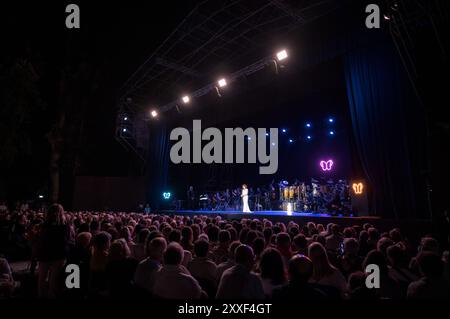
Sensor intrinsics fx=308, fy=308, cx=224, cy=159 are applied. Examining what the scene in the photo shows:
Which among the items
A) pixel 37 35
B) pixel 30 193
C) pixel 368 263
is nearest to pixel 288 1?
pixel 368 263

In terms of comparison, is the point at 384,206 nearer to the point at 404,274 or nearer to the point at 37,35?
the point at 404,274

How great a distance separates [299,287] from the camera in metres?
2.22

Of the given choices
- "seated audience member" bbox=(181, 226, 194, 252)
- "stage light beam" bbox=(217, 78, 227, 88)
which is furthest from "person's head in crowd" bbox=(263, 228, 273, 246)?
"stage light beam" bbox=(217, 78, 227, 88)

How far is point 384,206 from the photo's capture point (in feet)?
27.6

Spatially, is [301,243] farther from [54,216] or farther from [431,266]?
[54,216]

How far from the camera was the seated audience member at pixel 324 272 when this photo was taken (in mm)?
2846

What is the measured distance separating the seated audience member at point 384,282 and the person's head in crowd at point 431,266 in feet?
→ 1.59

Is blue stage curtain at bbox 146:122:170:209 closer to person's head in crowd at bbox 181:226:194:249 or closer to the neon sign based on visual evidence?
the neon sign

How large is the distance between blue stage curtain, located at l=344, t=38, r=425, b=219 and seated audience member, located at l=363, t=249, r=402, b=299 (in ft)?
18.9

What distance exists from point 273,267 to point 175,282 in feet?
2.76

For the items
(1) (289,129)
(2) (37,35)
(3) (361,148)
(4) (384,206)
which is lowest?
(4) (384,206)

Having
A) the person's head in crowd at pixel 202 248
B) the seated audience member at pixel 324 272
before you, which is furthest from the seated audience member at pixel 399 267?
the person's head in crowd at pixel 202 248

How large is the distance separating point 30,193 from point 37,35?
10047mm

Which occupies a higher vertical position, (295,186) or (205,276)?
(295,186)
